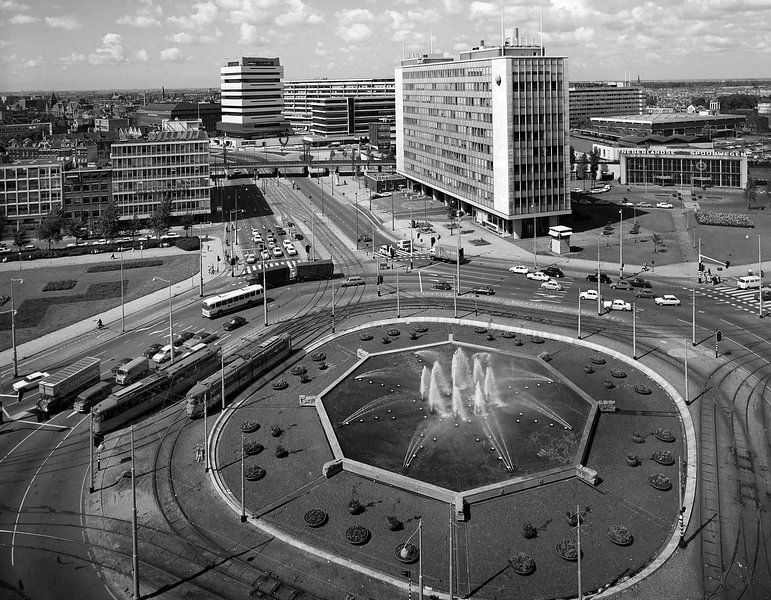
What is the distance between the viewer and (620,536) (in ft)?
153

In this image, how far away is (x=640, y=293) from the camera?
10338cm

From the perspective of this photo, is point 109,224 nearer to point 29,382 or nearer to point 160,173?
point 160,173

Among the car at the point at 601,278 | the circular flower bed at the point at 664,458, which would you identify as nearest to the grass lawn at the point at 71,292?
the car at the point at 601,278

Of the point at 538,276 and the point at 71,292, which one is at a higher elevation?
the point at 538,276

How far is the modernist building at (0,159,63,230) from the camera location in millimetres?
158000

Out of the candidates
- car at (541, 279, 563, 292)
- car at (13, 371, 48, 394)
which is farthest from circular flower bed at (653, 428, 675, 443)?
car at (13, 371, 48, 394)

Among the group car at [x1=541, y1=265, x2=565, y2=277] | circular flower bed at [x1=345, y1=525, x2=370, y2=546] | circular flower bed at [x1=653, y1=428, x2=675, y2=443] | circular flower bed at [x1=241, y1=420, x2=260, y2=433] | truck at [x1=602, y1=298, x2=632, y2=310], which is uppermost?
car at [x1=541, y1=265, x2=565, y2=277]

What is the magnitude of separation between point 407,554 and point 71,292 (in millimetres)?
90588

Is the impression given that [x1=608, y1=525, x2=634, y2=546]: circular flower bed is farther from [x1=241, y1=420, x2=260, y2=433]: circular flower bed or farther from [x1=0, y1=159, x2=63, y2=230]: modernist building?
[x1=0, y1=159, x2=63, y2=230]: modernist building

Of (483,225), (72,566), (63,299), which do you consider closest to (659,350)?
(72,566)

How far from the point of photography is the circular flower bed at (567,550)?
4488 cm

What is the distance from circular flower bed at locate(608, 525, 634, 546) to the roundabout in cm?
16

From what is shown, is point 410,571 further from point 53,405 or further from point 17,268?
point 17,268

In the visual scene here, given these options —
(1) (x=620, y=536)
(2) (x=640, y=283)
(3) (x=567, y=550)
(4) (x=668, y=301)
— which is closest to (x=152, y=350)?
(3) (x=567, y=550)
